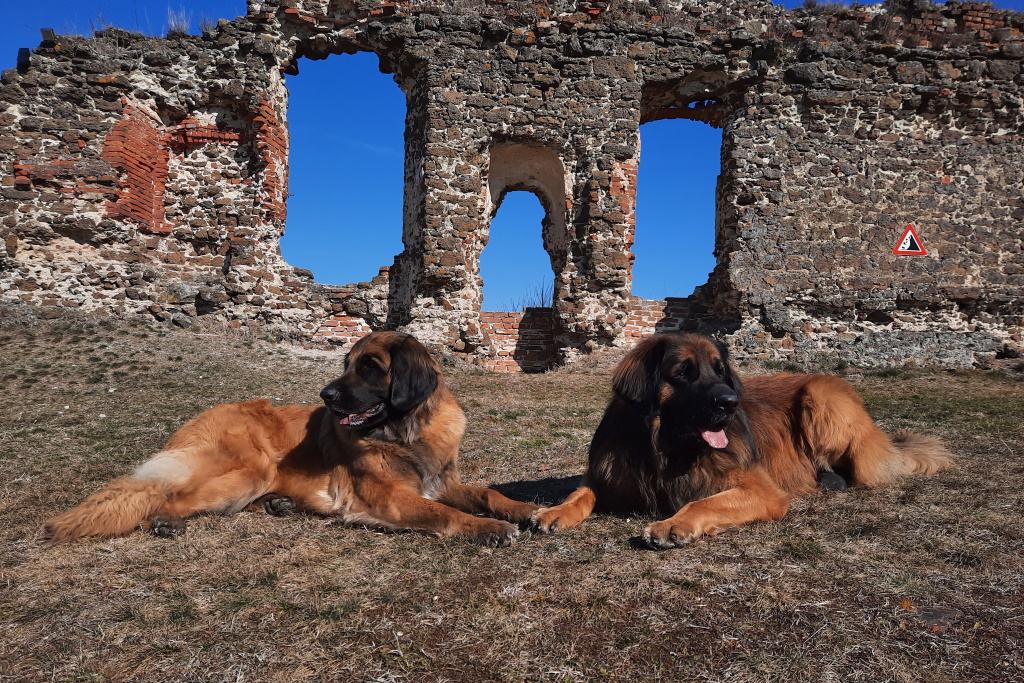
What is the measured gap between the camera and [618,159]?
1270 centimetres

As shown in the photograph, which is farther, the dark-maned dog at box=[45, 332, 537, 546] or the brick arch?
the brick arch

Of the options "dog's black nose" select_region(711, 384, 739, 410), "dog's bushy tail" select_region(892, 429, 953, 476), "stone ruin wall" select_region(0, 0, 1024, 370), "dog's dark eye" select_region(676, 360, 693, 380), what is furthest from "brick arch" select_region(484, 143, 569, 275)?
"dog's black nose" select_region(711, 384, 739, 410)

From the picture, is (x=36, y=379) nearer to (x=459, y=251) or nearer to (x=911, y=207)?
(x=459, y=251)

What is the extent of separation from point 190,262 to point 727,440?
11.6 m

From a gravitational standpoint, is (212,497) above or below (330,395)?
below

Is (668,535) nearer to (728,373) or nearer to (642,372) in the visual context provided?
(642,372)

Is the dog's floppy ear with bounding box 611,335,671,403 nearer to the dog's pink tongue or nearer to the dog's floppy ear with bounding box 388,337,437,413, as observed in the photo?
the dog's pink tongue

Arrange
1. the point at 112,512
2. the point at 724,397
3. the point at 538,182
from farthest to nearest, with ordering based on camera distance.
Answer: the point at 538,182, the point at 112,512, the point at 724,397

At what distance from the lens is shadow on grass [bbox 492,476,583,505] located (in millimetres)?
4566

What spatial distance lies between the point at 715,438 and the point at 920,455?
2.15 meters

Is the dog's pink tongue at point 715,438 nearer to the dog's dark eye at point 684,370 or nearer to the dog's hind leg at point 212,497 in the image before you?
the dog's dark eye at point 684,370

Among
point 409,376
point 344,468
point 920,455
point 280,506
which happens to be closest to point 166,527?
point 280,506

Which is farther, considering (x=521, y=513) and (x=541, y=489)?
(x=541, y=489)

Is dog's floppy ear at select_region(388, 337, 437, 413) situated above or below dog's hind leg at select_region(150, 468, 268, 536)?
above
